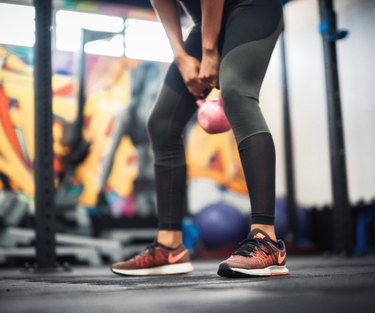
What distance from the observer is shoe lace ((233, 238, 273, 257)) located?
122 centimetres

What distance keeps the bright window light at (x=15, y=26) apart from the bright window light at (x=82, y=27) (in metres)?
0.21

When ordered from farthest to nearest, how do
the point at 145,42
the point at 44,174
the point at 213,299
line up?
the point at 145,42, the point at 44,174, the point at 213,299

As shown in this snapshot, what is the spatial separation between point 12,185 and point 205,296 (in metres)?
2.84

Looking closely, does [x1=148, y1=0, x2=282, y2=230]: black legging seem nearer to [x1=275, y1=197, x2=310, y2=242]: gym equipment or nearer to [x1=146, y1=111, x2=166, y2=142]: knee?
[x1=146, y1=111, x2=166, y2=142]: knee

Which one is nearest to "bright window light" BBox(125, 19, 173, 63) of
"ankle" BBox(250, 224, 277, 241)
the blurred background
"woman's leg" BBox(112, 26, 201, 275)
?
the blurred background

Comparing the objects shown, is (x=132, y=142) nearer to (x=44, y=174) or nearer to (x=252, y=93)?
(x=44, y=174)

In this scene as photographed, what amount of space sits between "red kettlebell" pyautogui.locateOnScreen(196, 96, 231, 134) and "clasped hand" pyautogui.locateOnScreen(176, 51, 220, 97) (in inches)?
1.9

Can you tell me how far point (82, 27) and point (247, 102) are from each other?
8.93ft

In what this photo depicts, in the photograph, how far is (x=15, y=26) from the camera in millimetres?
3609

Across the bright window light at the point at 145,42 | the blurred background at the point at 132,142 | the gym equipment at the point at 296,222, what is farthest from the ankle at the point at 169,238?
the bright window light at the point at 145,42

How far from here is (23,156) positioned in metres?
3.52

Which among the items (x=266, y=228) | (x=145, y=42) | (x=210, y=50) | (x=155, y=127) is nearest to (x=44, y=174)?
(x=155, y=127)

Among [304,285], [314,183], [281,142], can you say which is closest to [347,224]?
[314,183]

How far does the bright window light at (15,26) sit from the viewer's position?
3594 mm
